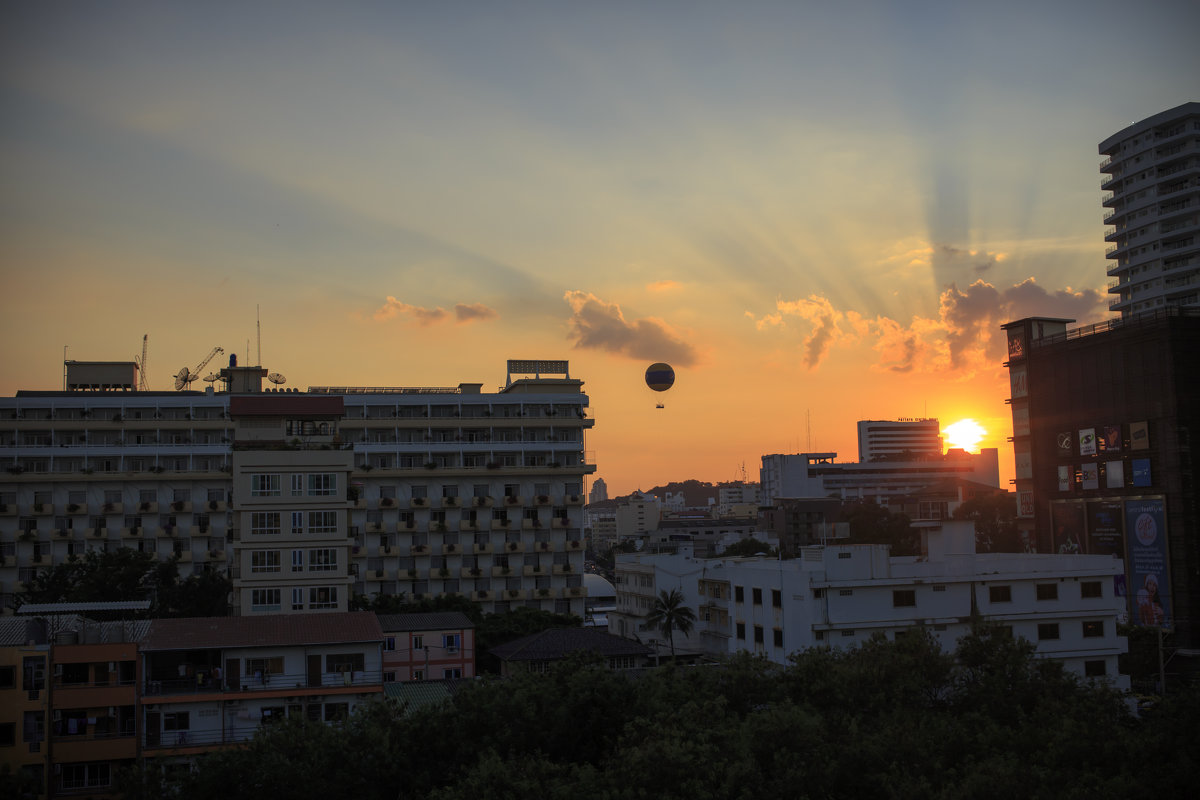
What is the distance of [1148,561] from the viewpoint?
305ft

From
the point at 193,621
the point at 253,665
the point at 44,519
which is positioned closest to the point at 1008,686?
the point at 253,665

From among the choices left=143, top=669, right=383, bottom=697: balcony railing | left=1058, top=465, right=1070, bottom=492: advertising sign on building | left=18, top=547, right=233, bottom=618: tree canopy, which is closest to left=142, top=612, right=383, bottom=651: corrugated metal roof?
left=143, top=669, right=383, bottom=697: balcony railing

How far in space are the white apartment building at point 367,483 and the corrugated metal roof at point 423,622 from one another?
22907 millimetres

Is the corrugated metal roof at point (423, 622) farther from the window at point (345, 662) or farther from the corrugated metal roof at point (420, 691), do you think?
the window at point (345, 662)

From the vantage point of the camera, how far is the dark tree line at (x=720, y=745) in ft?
111

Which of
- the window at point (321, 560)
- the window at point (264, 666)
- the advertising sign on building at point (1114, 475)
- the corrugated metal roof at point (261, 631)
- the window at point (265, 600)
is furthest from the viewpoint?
the advertising sign on building at point (1114, 475)

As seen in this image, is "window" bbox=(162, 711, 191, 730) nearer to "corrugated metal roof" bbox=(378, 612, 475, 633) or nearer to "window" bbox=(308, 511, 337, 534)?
"window" bbox=(308, 511, 337, 534)

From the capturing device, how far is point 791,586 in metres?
62.2

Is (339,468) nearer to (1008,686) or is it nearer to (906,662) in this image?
(906,662)

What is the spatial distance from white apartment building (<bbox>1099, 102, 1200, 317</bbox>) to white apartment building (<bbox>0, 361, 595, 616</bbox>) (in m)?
78.4

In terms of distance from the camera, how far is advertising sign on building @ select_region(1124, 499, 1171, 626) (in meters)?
90.5

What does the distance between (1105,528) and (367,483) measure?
219 ft

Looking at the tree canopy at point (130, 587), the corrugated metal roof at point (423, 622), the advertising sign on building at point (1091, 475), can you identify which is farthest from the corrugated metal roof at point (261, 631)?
the advertising sign on building at point (1091, 475)

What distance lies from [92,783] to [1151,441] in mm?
85655
